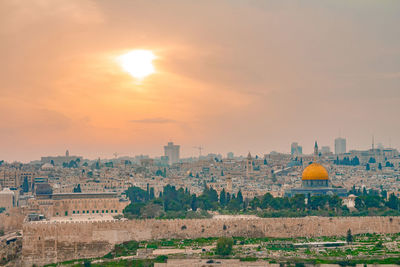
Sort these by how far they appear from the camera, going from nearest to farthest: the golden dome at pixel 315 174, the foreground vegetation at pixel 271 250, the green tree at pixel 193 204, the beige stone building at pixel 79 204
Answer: the foreground vegetation at pixel 271 250
the green tree at pixel 193 204
the beige stone building at pixel 79 204
the golden dome at pixel 315 174

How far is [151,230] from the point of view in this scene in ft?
189

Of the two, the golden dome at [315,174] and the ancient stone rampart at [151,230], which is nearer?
the ancient stone rampart at [151,230]

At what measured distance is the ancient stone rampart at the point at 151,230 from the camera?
55250mm

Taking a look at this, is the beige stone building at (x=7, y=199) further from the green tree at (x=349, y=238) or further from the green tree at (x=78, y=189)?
the green tree at (x=349, y=238)

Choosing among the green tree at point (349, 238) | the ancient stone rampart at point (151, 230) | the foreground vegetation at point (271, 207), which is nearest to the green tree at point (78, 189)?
the foreground vegetation at point (271, 207)

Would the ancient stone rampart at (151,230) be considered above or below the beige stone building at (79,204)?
below

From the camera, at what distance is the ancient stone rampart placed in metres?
55.2

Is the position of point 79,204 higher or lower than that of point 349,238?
higher

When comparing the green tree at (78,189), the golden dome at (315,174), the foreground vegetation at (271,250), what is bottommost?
the foreground vegetation at (271,250)

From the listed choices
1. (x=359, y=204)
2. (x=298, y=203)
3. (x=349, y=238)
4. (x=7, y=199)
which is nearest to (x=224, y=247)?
(x=349, y=238)

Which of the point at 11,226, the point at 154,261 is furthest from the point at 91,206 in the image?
the point at 154,261

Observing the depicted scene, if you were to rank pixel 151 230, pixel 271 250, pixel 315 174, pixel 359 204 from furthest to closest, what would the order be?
pixel 315 174, pixel 359 204, pixel 151 230, pixel 271 250

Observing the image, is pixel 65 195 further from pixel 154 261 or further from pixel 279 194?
pixel 154 261

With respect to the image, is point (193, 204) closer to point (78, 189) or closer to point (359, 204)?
point (359, 204)
